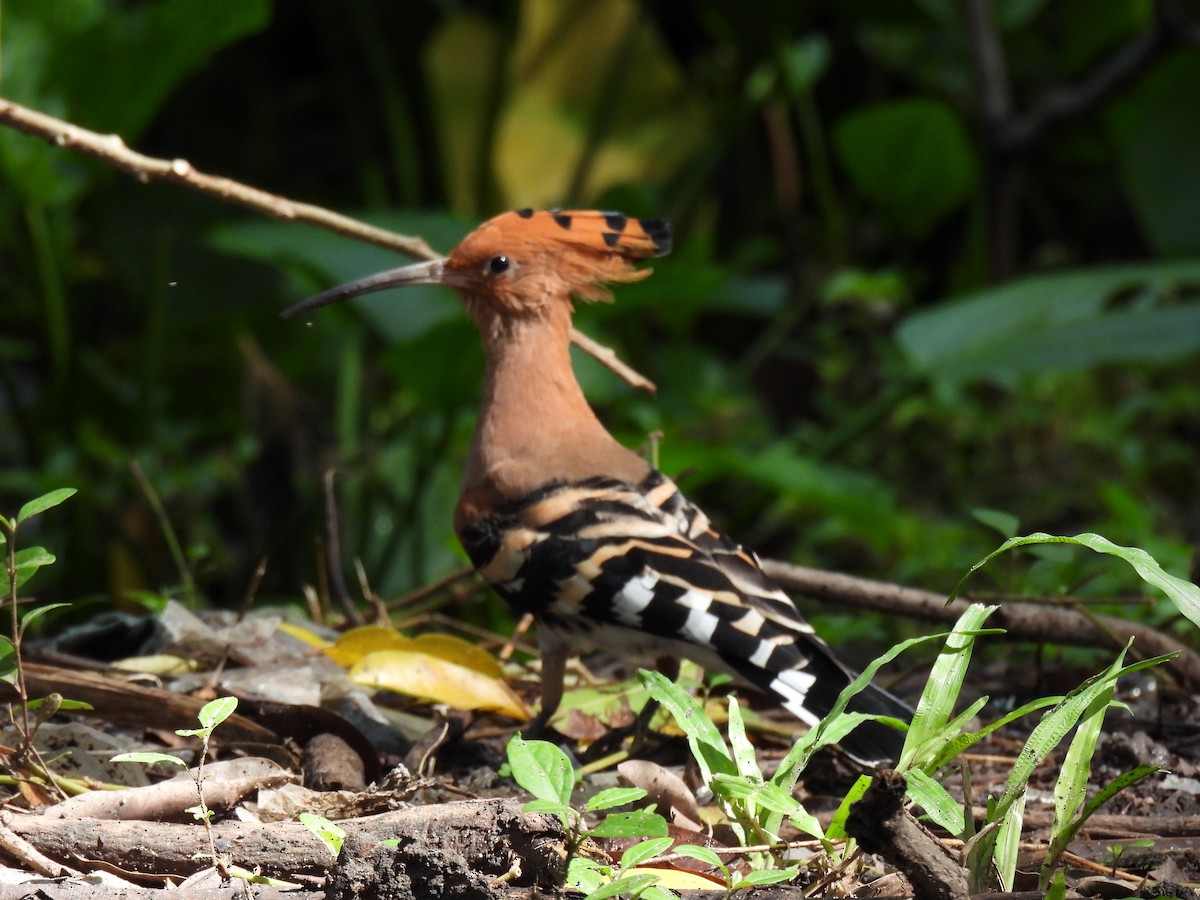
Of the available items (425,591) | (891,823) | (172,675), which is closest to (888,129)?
(425,591)

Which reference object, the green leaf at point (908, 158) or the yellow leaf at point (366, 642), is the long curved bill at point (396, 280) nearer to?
the yellow leaf at point (366, 642)

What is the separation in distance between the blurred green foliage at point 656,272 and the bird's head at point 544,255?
77 cm

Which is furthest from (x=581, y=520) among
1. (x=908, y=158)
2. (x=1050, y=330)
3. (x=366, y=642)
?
(x=908, y=158)

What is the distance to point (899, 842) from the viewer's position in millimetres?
1607

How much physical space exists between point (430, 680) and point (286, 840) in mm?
662

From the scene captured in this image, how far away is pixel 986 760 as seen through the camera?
2.37 meters

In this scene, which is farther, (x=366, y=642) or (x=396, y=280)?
(x=396, y=280)

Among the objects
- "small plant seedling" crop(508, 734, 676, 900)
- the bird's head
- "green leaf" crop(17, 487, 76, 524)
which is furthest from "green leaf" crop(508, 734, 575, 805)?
the bird's head

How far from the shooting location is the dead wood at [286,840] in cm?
164

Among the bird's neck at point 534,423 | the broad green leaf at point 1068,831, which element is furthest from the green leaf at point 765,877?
the bird's neck at point 534,423

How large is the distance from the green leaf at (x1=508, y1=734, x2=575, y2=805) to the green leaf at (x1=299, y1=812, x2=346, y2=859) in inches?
9.3

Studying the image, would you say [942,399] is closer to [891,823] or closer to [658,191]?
[658,191]

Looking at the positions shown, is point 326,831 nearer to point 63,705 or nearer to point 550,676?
point 63,705

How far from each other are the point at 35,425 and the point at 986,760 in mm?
4017
